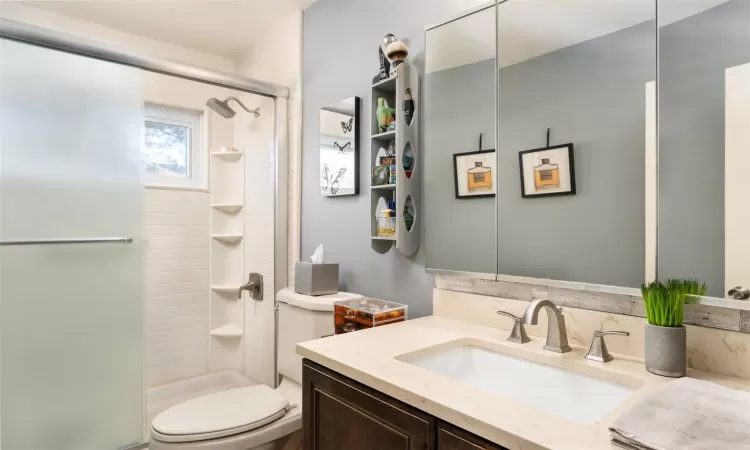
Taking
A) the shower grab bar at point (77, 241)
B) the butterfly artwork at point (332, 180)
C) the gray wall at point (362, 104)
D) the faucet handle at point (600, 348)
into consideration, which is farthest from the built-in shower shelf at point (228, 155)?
the faucet handle at point (600, 348)

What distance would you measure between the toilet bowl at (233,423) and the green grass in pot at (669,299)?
125 centimetres

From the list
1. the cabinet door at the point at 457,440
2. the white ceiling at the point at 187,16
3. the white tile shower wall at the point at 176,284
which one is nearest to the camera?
the cabinet door at the point at 457,440

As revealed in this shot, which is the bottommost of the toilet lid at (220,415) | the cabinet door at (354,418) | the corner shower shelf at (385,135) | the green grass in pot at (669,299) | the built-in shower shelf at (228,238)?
the toilet lid at (220,415)

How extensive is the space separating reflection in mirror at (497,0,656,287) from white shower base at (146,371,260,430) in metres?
2.07

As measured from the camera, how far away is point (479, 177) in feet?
4.59

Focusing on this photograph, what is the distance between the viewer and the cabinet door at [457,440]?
73cm

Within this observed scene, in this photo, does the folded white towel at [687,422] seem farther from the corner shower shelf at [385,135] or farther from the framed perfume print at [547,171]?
the corner shower shelf at [385,135]

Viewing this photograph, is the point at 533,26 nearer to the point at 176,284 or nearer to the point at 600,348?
the point at 600,348

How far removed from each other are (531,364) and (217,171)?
2.38 meters

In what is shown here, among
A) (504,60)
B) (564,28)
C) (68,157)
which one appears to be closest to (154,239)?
(68,157)

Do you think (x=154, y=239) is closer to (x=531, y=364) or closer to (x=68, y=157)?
(x=68, y=157)

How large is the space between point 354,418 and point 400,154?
3.10 feet

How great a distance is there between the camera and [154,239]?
2.61 metres

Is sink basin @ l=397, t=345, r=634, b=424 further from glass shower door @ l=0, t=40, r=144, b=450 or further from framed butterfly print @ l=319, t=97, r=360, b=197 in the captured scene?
glass shower door @ l=0, t=40, r=144, b=450
